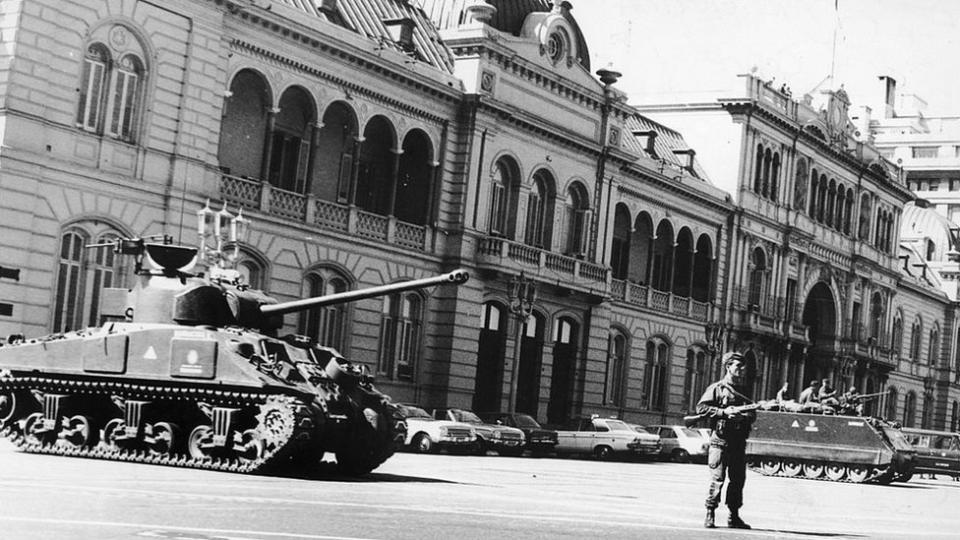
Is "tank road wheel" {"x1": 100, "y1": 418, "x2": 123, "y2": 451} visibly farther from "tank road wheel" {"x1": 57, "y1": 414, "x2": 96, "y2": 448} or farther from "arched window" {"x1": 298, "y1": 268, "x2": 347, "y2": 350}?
"arched window" {"x1": 298, "y1": 268, "x2": 347, "y2": 350}

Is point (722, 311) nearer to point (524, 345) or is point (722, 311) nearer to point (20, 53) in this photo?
point (524, 345)

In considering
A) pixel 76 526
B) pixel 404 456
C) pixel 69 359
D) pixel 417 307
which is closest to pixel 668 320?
pixel 417 307

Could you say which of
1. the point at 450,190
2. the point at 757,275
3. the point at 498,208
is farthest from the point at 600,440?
the point at 757,275

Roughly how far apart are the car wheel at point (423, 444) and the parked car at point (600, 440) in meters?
6.02

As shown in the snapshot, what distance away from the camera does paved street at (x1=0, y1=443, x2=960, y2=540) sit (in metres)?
11.5

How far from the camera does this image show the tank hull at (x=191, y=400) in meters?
18.0

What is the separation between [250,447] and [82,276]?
36.9 feet

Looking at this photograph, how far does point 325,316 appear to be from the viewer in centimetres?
3512

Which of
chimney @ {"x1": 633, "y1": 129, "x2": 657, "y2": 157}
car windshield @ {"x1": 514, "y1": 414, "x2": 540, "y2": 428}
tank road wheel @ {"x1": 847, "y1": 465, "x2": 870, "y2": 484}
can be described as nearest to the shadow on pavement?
car windshield @ {"x1": 514, "y1": 414, "x2": 540, "y2": 428}

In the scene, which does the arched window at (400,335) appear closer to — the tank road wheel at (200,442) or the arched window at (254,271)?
the arched window at (254,271)

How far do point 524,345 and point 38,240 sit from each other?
17.9 m

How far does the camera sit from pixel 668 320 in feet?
166

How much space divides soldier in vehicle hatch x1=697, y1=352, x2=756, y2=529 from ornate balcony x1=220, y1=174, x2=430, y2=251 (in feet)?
59.0

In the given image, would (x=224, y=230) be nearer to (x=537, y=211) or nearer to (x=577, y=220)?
(x=537, y=211)
